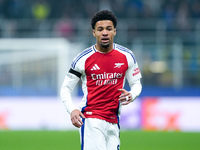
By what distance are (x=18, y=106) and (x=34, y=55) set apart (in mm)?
2305

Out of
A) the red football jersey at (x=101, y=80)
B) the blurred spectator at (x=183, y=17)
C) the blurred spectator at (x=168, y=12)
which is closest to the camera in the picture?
the red football jersey at (x=101, y=80)

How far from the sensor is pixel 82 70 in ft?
19.0

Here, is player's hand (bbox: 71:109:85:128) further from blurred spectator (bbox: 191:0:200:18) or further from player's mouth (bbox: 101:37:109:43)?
blurred spectator (bbox: 191:0:200:18)

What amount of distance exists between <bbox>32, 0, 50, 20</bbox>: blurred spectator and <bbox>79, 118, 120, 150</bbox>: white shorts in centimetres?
1502

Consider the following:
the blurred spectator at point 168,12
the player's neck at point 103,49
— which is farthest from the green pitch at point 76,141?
the blurred spectator at point 168,12

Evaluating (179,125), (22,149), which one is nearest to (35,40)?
(179,125)

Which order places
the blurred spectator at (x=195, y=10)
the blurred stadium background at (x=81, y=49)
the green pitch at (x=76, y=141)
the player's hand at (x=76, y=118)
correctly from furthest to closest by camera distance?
the blurred spectator at (x=195, y=10) → the blurred stadium background at (x=81, y=49) → the green pitch at (x=76, y=141) → the player's hand at (x=76, y=118)

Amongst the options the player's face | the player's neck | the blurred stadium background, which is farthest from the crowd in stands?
the player's face

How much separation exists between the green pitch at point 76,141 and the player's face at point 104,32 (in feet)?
16.7

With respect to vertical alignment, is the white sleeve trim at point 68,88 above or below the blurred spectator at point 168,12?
below

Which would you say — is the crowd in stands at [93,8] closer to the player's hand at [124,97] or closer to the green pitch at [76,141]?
the green pitch at [76,141]

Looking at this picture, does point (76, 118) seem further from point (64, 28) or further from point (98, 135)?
point (64, 28)

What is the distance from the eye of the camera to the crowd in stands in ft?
64.6

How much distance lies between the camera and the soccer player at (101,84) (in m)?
5.62
